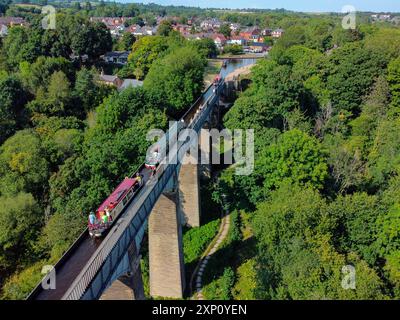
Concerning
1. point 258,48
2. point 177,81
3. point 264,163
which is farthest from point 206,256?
point 258,48

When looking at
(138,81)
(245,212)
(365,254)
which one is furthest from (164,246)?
(138,81)

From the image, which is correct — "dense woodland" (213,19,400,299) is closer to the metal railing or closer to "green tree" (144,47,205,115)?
"green tree" (144,47,205,115)

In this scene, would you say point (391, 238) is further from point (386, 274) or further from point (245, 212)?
point (245, 212)

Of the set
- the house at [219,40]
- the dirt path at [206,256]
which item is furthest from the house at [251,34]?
the dirt path at [206,256]

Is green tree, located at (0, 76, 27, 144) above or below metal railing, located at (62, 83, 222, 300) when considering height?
above

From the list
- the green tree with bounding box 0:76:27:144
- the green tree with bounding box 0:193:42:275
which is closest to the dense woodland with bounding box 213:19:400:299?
the green tree with bounding box 0:193:42:275
